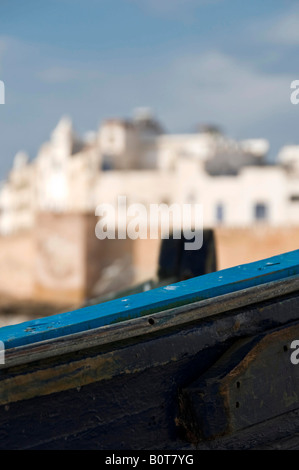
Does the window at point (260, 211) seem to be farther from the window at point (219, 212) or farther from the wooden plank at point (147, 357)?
the wooden plank at point (147, 357)

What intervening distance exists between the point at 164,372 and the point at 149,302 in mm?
208

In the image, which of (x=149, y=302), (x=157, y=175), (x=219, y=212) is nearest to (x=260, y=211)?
(x=219, y=212)

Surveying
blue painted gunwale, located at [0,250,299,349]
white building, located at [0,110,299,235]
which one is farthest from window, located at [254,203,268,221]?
blue painted gunwale, located at [0,250,299,349]

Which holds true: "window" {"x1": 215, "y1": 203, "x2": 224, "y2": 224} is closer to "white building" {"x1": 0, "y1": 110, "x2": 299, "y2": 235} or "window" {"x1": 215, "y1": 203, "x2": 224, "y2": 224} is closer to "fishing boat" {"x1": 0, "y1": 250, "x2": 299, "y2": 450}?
"white building" {"x1": 0, "y1": 110, "x2": 299, "y2": 235}

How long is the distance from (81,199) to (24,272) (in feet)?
28.7

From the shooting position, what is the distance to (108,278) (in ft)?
65.7

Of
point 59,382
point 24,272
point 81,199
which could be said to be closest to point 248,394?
point 59,382

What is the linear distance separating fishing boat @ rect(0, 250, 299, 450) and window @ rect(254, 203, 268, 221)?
22.3 meters

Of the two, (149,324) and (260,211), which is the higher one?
(260,211)

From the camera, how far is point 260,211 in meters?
23.9

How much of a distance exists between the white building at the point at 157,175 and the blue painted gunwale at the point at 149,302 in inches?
655

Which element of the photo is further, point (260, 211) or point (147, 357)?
point (260, 211)

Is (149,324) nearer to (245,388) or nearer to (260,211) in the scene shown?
(245,388)

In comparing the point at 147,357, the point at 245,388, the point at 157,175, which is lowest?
the point at 245,388
